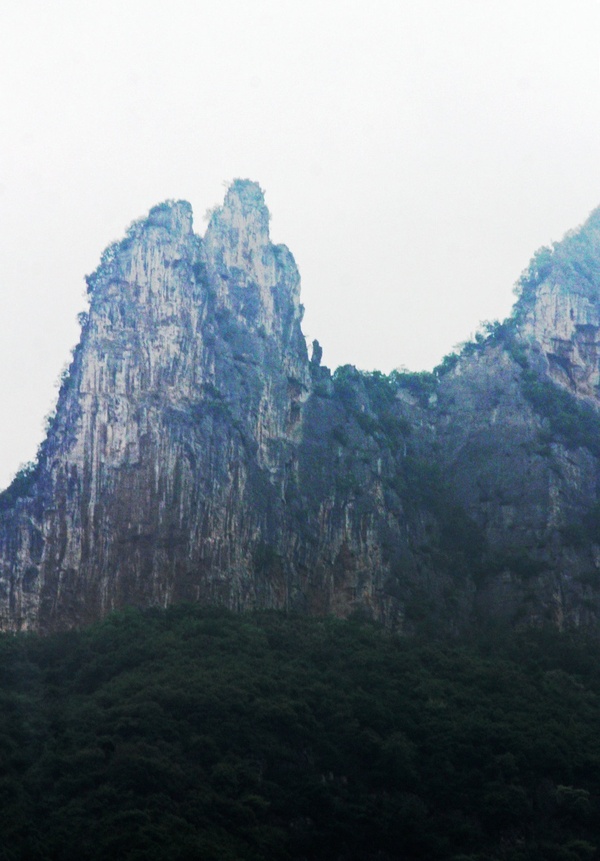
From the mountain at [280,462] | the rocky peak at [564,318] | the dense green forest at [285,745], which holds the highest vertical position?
the rocky peak at [564,318]

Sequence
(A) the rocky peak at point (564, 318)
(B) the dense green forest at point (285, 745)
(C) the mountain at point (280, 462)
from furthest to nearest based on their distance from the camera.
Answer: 1. (A) the rocky peak at point (564, 318)
2. (C) the mountain at point (280, 462)
3. (B) the dense green forest at point (285, 745)

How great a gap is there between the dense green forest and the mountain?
260 centimetres

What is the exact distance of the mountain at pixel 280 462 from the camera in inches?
1976

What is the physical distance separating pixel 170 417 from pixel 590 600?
608 inches

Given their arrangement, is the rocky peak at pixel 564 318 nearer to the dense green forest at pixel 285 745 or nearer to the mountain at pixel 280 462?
the mountain at pixel 280 462

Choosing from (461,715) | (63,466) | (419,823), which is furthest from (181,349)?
(419,823)

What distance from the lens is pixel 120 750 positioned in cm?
3794

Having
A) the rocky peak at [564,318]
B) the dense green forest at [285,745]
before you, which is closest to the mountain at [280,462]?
the rocky peak at [564,318]

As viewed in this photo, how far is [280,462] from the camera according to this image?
5450 cm

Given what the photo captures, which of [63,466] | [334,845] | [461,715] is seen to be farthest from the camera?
[63,466]

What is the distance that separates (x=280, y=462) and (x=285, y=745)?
15.8m

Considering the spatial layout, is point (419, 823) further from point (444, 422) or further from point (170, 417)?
point (444, 422)

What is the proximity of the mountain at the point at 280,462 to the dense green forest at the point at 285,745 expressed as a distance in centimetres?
260

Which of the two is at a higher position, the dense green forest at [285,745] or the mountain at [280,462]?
the mountain at [280,462]
